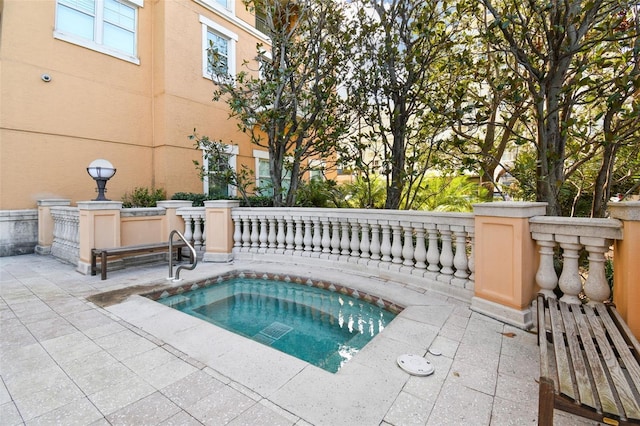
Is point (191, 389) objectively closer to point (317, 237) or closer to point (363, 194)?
point (317, 237)

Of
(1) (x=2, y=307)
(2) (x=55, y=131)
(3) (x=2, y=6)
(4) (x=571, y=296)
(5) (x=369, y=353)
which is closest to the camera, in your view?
(5) (x=369, y=353)

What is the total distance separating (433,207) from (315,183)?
9.96 feet

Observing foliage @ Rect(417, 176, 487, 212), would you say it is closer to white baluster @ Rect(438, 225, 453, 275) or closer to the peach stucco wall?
white baluster @ Rect(438, 225, 453, 275)

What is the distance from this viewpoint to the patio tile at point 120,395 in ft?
6.64

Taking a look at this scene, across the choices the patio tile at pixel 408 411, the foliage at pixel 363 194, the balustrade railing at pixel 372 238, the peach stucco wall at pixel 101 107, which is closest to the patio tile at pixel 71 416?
the patio tile at pixel 408 411

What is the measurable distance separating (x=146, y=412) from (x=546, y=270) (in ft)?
12.8

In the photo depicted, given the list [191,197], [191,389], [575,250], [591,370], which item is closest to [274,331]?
[191,389]

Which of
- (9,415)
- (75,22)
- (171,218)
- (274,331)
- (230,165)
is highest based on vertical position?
(75,22)

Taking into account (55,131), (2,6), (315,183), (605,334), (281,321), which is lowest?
(281,321)

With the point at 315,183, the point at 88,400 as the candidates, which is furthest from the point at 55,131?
the point at 88,400

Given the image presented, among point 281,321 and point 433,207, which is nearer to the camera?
point 281,321

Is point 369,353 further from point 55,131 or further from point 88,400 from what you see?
point 55,131

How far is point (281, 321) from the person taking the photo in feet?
12.7

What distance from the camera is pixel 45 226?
7379 mm
